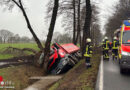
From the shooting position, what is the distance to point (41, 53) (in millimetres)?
13820

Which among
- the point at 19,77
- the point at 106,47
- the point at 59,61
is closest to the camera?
the point at 19,77

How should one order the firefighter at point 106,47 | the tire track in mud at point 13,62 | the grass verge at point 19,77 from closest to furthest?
the grass verge at point 19,77
the firefighter at point 106,47
the tire track in mud at point 13,62

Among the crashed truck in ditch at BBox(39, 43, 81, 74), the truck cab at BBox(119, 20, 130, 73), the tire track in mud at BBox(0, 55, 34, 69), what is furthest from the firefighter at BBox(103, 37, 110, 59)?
the tire track in mud at BBox(0, 55, 34, 69)

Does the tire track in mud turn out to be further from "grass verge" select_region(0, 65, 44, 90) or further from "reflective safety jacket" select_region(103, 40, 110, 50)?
"reflective safety jacket" select_region(103, 40, 110, 50)

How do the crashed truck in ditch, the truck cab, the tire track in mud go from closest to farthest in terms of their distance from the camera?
the truck cab
the crashed truck in ditch
the tire track in mud

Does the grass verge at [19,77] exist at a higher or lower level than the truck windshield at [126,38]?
lower

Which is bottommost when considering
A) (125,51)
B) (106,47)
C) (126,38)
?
(106,47)

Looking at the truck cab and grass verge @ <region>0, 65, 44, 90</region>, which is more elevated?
the truck cab

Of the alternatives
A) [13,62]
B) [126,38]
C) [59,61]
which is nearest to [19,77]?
[59,61]

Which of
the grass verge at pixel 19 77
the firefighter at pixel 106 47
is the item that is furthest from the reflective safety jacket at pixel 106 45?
the grass verge at pixel 19 77

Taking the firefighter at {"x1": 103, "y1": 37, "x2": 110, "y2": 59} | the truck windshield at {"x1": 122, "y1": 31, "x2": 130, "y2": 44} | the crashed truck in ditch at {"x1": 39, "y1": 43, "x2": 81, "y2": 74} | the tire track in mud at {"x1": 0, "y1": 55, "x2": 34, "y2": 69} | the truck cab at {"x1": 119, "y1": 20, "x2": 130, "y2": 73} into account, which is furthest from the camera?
the tire track in mud at {"x1": 0, "y1": 55, "x2": 34, "y2": 69}

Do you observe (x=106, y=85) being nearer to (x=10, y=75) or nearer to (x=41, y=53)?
(x=10, y=75)

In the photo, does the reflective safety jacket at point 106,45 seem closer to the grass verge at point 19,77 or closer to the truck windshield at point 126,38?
the truck windshield at point 126,38

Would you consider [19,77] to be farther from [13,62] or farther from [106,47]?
[106,47]
